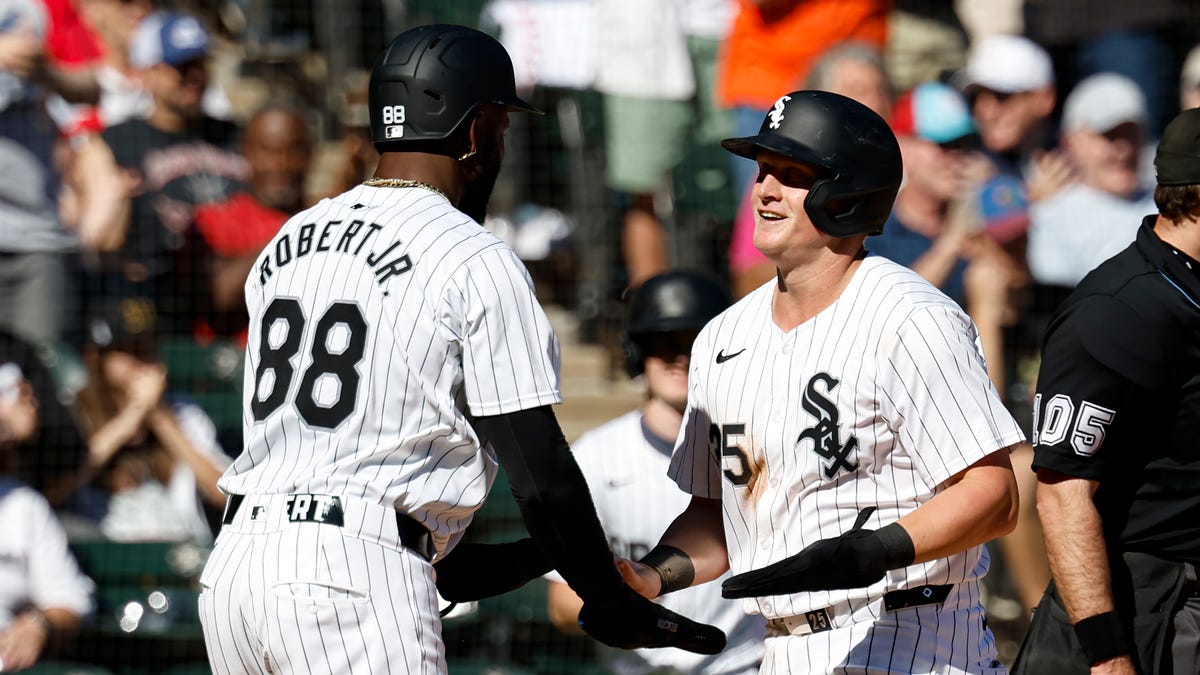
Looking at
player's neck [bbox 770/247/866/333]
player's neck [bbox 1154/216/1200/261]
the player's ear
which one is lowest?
player's neck [bbox 770/247/866/333]

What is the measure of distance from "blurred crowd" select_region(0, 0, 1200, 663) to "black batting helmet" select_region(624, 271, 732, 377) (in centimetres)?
181

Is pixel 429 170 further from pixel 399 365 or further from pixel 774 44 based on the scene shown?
pixel 774 44

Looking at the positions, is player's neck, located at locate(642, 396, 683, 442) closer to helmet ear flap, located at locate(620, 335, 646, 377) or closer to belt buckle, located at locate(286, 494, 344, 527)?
helmet ear flap, located at locate(620, 335, 646, 377)

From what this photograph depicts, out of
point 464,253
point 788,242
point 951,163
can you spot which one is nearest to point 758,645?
point 788,242

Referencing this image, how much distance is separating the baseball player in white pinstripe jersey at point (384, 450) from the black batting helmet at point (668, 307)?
1.68 metres

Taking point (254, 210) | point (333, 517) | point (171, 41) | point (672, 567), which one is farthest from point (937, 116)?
point (333, 517)

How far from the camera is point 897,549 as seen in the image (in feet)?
9.45

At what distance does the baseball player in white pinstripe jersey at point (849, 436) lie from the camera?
2.99m

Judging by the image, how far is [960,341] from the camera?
306cm

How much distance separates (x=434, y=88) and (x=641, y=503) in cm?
196

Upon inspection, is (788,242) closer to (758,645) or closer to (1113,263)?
(1113,263)

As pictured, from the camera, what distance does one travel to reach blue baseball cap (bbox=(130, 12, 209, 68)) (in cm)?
729

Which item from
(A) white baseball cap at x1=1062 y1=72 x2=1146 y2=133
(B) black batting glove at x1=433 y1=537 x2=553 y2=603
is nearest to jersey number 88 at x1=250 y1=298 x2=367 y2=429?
(B) black batting glove at x1=433 y1=537 x2=553 y2=603

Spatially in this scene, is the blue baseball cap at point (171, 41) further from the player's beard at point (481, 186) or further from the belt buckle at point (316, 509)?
the belt buckle at point (316, 509)
